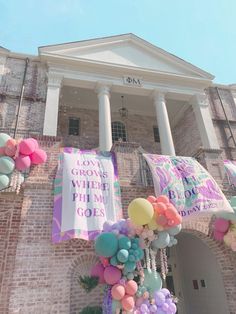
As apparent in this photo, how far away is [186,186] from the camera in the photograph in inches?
286

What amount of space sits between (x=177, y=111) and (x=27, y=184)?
370 inches

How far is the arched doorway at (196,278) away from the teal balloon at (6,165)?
5577mm

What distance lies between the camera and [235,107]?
533 inches

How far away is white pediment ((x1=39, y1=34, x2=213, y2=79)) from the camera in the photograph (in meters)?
11.2

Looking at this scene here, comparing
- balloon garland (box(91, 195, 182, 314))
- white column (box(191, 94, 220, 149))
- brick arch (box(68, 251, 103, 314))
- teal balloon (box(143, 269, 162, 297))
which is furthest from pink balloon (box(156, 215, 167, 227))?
white column (box(191, 94, 220, 149))

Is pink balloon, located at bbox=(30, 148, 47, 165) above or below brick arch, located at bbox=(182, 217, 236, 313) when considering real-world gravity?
above

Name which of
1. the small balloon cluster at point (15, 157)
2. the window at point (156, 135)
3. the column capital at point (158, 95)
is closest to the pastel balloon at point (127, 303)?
the small balloon cluster at point (15, 157)

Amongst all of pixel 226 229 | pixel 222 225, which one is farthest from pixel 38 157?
pixel 226 229

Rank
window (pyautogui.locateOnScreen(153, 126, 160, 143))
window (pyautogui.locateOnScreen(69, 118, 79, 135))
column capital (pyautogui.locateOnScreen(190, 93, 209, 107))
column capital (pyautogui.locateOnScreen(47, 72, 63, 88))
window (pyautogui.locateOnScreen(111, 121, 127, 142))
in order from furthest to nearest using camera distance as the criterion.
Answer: window (pyautogui.locateOnScreen(153, 126, 160, 143)) < window (pyautogui.locateOnScreen(111, 121, 127, 142)) < window (pyautogui.locateOnScreen(69, 118, 79, 135)) < column capital (pyautogui.locateOnScreen(190, 93, 209, 107)) < column capital (pyautogui.locateOnScreen(47, 72, 63, 88))

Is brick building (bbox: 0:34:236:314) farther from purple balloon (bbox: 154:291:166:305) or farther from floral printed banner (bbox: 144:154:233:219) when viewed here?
purple balloon (bbox: 154:291:166:305)

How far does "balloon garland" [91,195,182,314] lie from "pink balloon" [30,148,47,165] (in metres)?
2.39

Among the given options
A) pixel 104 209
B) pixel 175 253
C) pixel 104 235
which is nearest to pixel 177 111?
pixel 175 253

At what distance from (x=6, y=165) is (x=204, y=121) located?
8.54m

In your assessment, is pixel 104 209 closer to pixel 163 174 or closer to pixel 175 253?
pixel 163 174
